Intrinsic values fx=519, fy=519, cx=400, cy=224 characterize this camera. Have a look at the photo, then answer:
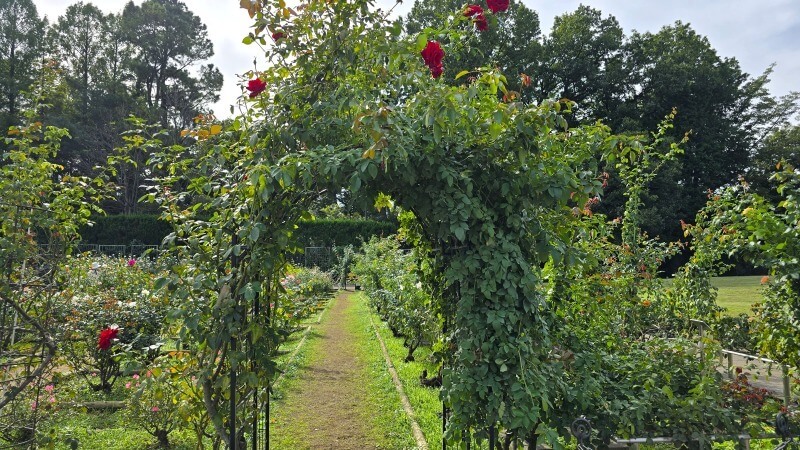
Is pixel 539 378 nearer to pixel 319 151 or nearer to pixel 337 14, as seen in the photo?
pixel 319 151

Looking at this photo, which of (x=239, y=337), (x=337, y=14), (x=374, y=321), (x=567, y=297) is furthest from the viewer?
(x=374, y=321)

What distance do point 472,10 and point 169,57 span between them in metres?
34.3

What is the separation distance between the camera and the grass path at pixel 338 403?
459 centimetres

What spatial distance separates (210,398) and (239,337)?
1.17 feet

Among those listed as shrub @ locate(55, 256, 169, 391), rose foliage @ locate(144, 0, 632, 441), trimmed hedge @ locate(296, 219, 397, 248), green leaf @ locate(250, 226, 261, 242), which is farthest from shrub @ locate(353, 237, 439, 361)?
trimmed hedge @ locate(296, 219, 397, 248)

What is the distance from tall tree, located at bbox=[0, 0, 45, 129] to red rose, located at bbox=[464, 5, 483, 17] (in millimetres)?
31805

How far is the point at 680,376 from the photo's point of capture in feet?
10.6

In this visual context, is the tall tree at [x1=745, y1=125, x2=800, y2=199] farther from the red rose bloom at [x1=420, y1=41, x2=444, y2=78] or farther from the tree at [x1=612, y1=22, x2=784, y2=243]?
the red rose bloom at [x1=420, y1=41, x2=444, y2=78]

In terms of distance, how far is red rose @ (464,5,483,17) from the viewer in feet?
8.73

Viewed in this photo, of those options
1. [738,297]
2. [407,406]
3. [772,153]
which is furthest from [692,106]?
[407,406]

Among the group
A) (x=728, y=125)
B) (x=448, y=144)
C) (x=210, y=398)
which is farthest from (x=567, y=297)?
(x=728, y=125)

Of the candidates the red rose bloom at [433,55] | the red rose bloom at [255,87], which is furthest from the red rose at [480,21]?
the red rose bloom at [255,87]

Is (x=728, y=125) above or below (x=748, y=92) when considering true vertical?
below

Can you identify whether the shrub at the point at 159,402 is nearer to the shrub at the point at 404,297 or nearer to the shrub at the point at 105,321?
the shrub at the point at 105,321
